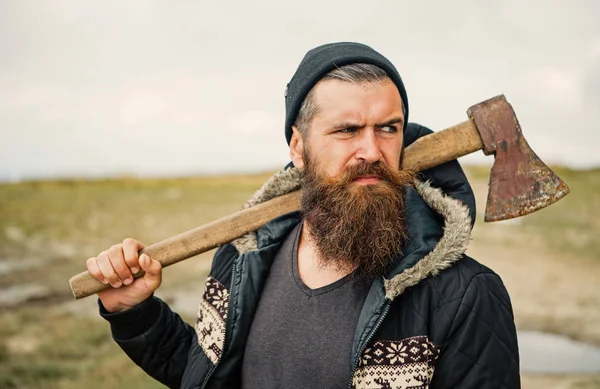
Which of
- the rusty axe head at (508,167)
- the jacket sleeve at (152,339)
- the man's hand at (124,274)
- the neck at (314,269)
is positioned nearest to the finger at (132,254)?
A: the man's hand at (124,274)

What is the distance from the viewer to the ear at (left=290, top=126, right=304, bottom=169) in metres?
2.51

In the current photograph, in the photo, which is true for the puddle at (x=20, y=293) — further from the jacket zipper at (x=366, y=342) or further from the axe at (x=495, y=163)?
the jacket zipper at (x=366, y=342)

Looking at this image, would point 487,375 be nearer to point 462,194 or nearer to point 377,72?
point 462,194

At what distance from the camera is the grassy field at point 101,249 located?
5.80m

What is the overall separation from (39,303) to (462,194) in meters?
7.94

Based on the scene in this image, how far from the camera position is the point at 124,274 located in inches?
94.9

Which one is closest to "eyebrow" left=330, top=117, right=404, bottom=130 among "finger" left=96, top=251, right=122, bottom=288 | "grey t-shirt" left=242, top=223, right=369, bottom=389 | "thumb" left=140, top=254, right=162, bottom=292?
"grey t-shirt" left=242, top=223, right=369, bottom=389

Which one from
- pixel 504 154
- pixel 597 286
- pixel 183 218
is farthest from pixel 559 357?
pixel 183 218

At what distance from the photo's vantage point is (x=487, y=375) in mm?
1880

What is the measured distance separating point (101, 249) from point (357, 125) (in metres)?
12.5

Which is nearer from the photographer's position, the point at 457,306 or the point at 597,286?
the point at 457,306

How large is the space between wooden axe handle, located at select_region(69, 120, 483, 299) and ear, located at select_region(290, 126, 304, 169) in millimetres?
153

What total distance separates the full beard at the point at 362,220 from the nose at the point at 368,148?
3 centimetres

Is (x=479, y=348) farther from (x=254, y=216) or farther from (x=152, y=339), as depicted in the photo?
(x=152, y=339)
